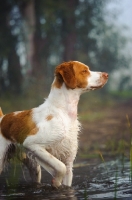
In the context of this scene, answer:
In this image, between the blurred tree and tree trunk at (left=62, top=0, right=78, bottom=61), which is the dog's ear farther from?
tree trunk at (left=62, top=0, right=78, bottom=61)

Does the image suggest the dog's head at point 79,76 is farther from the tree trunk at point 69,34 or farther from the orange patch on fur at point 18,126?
the tree trunk at point 69,34

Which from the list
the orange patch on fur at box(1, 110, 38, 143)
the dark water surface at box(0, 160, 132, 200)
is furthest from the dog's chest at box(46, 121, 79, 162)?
the dark water surface at box(0, 160, 132, 200)

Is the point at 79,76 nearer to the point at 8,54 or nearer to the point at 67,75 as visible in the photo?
the point at 67,75

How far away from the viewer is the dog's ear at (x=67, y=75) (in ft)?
15.2

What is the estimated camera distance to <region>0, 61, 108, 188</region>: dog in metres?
4.65

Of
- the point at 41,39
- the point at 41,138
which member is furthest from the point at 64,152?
the point at 41,39

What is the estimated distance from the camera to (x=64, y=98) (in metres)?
4.76

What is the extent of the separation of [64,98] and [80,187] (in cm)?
109

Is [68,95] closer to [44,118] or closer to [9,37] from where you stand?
[44,118]

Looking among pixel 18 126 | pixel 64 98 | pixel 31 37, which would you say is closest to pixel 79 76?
pixel 64 98

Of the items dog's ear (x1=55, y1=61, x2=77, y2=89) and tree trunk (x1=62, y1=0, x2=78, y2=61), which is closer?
dog's ear (x1=55, y1=61, x2=77, y2=89)

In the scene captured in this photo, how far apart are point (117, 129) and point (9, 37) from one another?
9116 millimetres

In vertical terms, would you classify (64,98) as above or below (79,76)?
below

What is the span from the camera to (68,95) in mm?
4758
